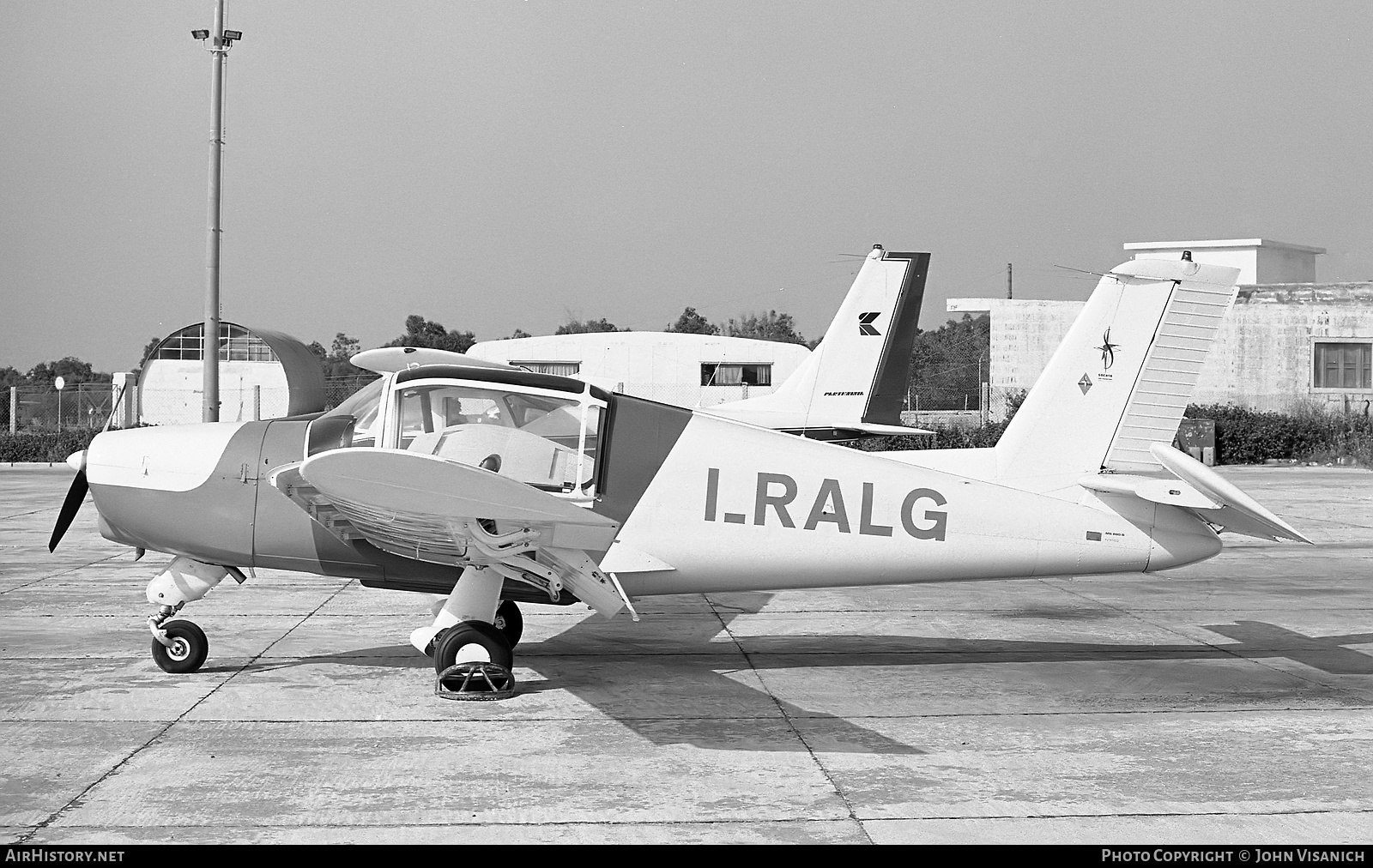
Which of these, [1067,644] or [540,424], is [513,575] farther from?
[1067,644]

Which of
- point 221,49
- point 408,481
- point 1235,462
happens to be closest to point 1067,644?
point 408,481

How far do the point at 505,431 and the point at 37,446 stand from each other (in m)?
32.8

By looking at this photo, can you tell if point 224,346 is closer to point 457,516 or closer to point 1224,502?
point 457,516

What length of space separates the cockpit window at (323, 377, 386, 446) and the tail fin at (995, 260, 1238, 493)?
3.93m

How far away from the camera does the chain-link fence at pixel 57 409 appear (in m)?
36.2

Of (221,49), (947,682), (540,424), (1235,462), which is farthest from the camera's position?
(1235,462)

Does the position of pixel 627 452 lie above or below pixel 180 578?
above

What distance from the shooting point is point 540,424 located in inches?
283

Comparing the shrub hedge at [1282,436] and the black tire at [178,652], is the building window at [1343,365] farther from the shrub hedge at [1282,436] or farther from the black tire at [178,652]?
the black tire at [178,652]

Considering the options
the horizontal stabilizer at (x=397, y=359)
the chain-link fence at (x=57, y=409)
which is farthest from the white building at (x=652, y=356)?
the horizontal stabilizer at (x=397, y=359)

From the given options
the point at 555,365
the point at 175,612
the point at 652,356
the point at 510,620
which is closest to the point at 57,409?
the point at 555,365

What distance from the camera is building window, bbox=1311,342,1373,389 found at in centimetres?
3562

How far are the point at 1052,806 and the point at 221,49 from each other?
14593mm

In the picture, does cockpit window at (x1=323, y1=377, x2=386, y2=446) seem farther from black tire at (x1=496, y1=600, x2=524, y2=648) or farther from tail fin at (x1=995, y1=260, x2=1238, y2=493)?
tail fin at (x1=995, y1=260, x2=1238, y2=493)
